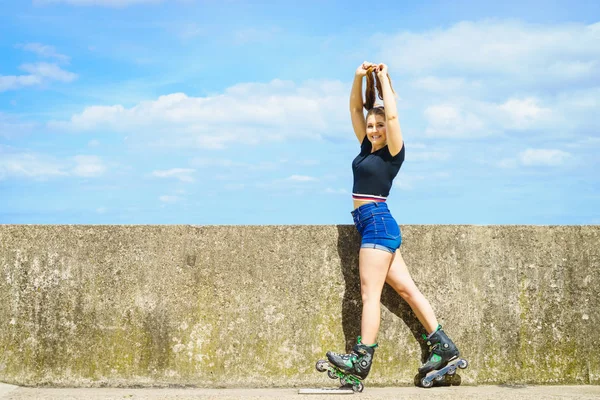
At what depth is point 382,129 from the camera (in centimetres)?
532

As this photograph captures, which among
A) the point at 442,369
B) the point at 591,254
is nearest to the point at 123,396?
the point at 442,369

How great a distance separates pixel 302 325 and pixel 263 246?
0.75m

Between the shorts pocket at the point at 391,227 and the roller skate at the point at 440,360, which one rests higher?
the shorts pocket at the point at 391,227

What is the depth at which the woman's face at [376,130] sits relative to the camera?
5.32m

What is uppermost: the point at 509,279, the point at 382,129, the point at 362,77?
the point at 362,77

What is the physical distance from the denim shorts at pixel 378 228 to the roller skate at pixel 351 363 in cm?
78

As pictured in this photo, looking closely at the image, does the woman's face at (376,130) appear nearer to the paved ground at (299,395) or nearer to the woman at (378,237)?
the woman at (378,237)

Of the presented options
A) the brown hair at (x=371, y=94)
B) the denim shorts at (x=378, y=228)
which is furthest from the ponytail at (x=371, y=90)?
the denim shorts at (x=378, y=228)

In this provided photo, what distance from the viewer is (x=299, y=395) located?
518cm

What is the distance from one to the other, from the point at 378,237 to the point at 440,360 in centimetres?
117

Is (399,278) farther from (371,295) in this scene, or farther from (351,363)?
(351,363)

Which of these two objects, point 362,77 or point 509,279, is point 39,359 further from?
point 509,279

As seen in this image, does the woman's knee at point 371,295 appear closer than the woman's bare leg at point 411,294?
Yes

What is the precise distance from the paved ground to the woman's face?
2.01 m
